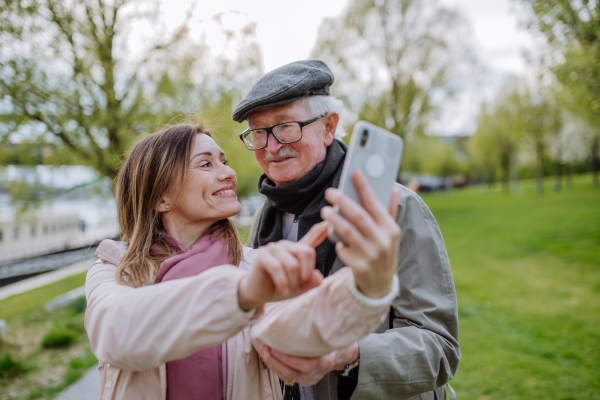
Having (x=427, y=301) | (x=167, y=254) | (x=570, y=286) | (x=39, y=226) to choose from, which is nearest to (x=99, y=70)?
(x=39, y=226)

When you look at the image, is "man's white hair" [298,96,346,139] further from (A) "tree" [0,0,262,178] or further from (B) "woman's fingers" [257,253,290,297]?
(A) "tree" [0,0,262,178]

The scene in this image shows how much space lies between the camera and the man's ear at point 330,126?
7.36 feet

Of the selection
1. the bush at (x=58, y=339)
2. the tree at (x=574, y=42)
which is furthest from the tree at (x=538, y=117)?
the bush at (x=58, y=339)

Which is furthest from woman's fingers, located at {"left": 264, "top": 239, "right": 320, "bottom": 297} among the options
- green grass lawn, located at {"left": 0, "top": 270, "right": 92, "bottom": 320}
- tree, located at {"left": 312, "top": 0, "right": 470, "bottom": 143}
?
tree, located at {"left": 312, "top": 0, "right": 470, "bottom": 143}

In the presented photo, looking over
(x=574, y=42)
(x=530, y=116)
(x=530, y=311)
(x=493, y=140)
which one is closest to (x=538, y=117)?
(x=530, y=116)

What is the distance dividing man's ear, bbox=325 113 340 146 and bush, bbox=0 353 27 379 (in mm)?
5570

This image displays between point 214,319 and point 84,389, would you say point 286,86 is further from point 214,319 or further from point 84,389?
point 84,389

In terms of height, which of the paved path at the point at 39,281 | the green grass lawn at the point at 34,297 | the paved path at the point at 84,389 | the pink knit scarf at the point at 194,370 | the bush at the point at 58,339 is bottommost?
the paved path at the point at 39,281

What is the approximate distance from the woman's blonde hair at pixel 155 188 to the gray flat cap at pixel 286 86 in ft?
1.15

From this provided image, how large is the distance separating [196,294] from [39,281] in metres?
13.6

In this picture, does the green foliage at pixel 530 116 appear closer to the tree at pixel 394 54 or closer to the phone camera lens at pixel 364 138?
the tree at pixel 394 54

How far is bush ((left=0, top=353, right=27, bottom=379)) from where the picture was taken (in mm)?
4938

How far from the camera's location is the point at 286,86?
77.5 inches

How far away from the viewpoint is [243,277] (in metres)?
1.01
